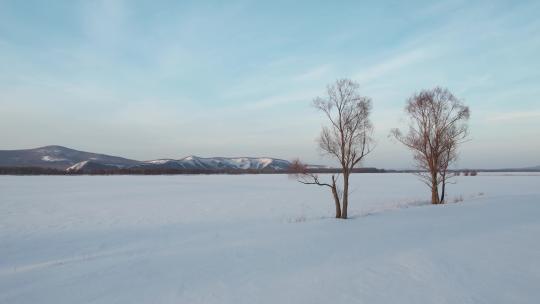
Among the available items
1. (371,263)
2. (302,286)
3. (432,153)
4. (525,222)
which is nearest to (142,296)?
(302,286)

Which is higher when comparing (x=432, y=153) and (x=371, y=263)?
(x=432, y=153)

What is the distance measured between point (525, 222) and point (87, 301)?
625 inches

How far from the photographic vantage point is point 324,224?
14.5 metres

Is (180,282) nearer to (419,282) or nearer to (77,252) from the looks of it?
(419,282)

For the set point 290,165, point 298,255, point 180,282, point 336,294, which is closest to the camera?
point 336,294

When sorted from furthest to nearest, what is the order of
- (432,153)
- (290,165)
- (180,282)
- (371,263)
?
(432,153) → (290,165) → (371,263) → (180,282)

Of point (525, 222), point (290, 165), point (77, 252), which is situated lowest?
point (77, 252)

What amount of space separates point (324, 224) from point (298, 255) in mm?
5721

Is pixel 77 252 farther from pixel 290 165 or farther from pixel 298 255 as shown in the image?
pixel 290 165

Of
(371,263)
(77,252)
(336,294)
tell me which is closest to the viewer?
(336,294)

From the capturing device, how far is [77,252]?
11305 millimetres

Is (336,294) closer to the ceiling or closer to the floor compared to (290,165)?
closer to the floor

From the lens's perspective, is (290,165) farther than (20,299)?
Yes

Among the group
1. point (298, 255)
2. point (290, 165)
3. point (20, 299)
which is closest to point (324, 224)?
point (290, 165)
